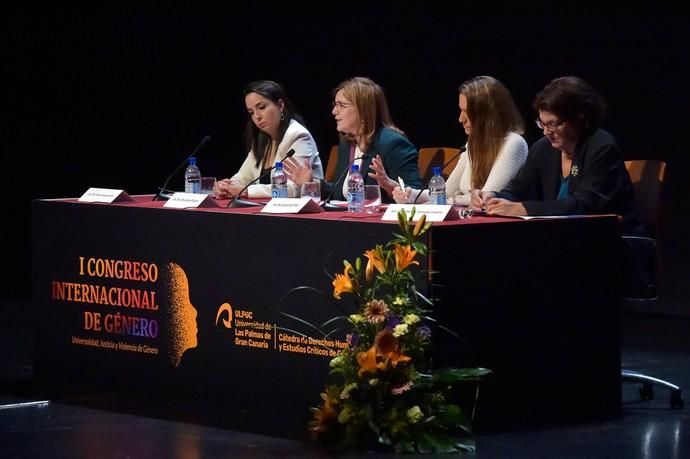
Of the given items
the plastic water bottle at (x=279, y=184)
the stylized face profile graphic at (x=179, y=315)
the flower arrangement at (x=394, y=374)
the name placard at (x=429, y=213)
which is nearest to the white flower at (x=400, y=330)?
the flower arrangement at (x=394, y=374)

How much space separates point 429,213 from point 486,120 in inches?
39.2

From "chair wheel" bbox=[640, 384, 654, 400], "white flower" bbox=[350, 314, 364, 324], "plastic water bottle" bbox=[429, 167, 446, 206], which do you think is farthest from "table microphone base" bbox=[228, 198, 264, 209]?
"chair wheel" bbox=[640, 384, 654, 400]

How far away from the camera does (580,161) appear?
457cm

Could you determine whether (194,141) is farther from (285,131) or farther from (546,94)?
(546,94)

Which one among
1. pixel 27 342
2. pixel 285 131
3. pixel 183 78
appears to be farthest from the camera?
pixel 183 78

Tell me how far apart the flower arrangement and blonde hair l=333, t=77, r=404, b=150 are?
145 centimetres

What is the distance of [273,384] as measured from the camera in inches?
171

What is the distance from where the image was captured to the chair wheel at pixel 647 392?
4723mm

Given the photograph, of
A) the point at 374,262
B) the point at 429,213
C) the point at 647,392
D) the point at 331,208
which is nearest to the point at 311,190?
the point at 331,208

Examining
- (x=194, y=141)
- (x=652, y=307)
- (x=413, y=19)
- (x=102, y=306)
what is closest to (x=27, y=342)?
(x=102, y=306)

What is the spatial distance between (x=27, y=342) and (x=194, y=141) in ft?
6.76

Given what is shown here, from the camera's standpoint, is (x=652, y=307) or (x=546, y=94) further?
(x=652, y=307)

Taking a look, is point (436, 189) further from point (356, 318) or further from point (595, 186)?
point (356, 318)

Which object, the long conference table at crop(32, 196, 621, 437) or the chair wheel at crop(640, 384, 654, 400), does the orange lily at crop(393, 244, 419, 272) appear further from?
the chair wheel at crop(640, 384, 654, 400)
